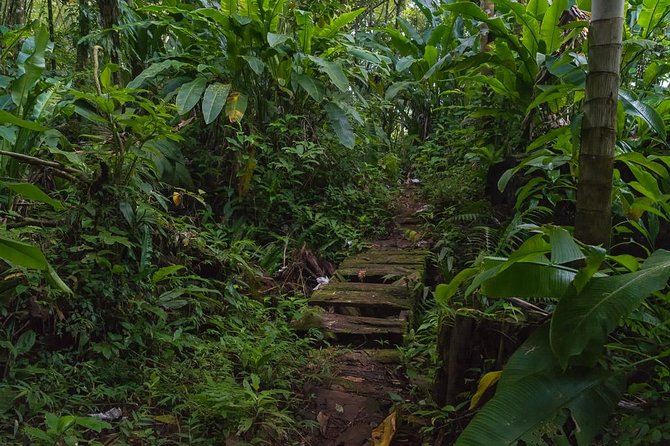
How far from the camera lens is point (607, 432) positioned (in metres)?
1.54

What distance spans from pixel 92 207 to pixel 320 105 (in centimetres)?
322

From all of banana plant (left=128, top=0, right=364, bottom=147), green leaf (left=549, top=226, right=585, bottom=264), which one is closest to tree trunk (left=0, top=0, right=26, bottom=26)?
banana plant (left=128, top=0, right=364, bottom=147)

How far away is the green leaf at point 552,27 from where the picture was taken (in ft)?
12.3

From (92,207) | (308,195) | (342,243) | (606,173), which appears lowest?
(342,243)

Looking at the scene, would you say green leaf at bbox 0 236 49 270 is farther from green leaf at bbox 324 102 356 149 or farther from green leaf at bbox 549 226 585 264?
green leaf at bbox 324 102 356 149

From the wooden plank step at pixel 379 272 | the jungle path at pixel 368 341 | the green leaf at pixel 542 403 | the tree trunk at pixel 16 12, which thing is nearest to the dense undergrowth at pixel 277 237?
the green leaf at pixel 542 403

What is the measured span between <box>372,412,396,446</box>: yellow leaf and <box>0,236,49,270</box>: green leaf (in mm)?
1467

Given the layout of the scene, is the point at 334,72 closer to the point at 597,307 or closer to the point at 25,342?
the point at 25,342

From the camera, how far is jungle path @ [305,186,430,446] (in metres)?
2.34

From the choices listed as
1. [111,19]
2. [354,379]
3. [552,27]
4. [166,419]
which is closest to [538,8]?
[552,27]

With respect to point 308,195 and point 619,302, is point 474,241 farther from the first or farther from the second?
point 308,195

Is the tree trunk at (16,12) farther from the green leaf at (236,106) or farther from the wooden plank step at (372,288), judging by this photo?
the wooden plank step at (372,288)

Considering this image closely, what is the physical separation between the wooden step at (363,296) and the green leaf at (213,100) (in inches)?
68.8

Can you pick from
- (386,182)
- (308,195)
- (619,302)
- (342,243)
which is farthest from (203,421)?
(386,182)
